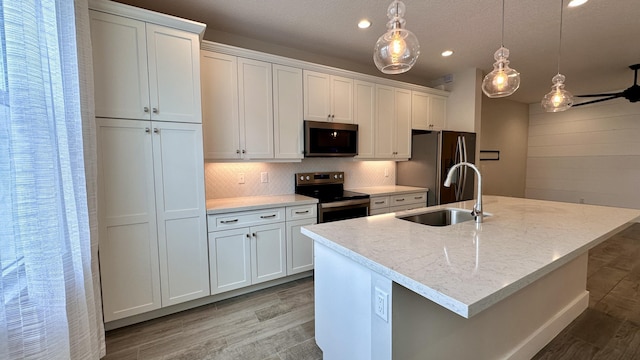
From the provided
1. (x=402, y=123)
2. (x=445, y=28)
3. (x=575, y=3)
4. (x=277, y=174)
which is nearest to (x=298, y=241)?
(x=277, y=174)

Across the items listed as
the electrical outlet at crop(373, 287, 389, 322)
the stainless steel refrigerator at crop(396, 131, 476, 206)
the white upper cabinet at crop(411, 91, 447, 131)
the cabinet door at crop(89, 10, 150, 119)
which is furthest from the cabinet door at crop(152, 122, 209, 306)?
the white upper cabinet at crop(411, 91, 447, 131)

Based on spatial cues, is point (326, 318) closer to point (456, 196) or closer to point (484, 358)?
point (484, 358)

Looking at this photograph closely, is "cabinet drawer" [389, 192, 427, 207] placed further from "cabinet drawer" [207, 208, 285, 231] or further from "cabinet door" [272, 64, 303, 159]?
"cabinet drawer" [207, 208, 285, 231]

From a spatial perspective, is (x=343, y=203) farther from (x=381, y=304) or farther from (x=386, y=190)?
(x=381, y=304)

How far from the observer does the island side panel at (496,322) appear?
111 centimetres

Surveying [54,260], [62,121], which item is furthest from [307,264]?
[62,121]

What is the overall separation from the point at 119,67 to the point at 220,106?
2.71ft

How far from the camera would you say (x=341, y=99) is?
11.0 ft

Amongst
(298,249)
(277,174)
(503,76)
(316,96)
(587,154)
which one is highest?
(316,96)

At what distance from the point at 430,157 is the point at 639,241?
375 cm

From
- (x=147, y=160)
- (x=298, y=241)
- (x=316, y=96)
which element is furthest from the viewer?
(x=316, y=96)

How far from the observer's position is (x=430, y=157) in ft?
12.3

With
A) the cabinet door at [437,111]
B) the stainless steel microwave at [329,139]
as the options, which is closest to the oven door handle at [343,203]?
the stainless steel microwave at [329,139]

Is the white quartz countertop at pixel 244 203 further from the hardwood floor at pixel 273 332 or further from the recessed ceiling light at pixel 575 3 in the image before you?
the recessed ceiling light at pixel 575 3
